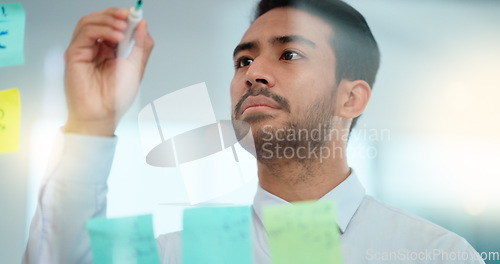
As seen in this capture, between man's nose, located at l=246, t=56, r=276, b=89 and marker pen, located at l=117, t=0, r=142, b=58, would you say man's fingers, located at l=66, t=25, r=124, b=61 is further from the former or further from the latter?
man's nose, located at l=246, t=56, r=276, b=89

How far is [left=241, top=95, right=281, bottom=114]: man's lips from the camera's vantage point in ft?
2.44

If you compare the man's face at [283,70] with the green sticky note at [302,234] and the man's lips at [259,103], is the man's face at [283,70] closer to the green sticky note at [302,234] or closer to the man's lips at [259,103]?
the man's lips at [259,103]

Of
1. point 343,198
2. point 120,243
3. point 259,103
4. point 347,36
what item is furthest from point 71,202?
point 347,36

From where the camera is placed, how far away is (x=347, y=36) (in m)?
0.82

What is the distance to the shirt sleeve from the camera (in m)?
0.70

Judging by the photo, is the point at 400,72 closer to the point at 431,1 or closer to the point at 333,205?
the point at 431,1

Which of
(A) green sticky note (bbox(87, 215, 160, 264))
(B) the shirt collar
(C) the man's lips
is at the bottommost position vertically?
(A) green sticky note (bbox(87, 215, 160, 264))

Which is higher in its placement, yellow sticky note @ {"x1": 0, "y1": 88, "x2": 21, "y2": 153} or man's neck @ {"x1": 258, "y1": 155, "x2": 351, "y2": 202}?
yellow sticky note @ {"x1": 0, "y1": 88, "x2": 21, "y2": 153}

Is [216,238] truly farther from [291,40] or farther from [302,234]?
[291,40]

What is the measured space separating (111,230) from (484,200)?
66 centimetres

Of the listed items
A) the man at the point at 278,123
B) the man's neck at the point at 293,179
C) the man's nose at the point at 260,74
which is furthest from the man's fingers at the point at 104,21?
the man's neck at the point at 293,179

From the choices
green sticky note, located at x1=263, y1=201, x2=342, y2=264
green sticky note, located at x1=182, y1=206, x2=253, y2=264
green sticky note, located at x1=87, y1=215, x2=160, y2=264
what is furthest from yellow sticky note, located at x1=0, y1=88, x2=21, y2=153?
green sticky note, located at x1=263, y1=201, x2=342, y2=264

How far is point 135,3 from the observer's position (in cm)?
76

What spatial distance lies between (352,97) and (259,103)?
0.17 m
